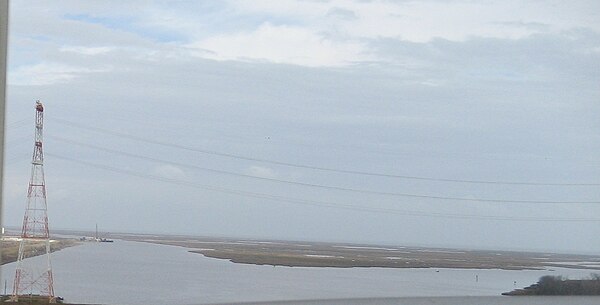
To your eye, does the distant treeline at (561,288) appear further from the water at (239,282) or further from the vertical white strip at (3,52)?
the vertical white strip at (3,52)

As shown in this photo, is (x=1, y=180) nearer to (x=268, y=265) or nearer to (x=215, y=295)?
(x=215, y=295)

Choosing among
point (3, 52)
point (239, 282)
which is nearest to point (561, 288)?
point (239, 282)

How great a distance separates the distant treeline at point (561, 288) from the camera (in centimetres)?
3528

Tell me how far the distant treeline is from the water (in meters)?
0.98

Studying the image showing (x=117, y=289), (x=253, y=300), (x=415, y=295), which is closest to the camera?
(x=253, y=300)

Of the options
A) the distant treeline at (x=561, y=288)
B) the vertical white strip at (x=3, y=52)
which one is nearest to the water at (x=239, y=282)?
the distant treeline at (x=561, y=288)

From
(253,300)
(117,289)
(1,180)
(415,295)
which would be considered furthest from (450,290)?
(1,180)

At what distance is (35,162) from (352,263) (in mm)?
35602

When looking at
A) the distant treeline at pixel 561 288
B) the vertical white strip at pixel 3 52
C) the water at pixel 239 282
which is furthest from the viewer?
the distant treeline at pixel 561 288

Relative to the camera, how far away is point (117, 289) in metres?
28.4

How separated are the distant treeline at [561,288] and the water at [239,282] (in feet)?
3.21

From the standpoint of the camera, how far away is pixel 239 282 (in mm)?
33938

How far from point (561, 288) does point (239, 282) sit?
15.9m

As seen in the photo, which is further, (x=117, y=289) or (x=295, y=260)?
(x=295, y=260)
